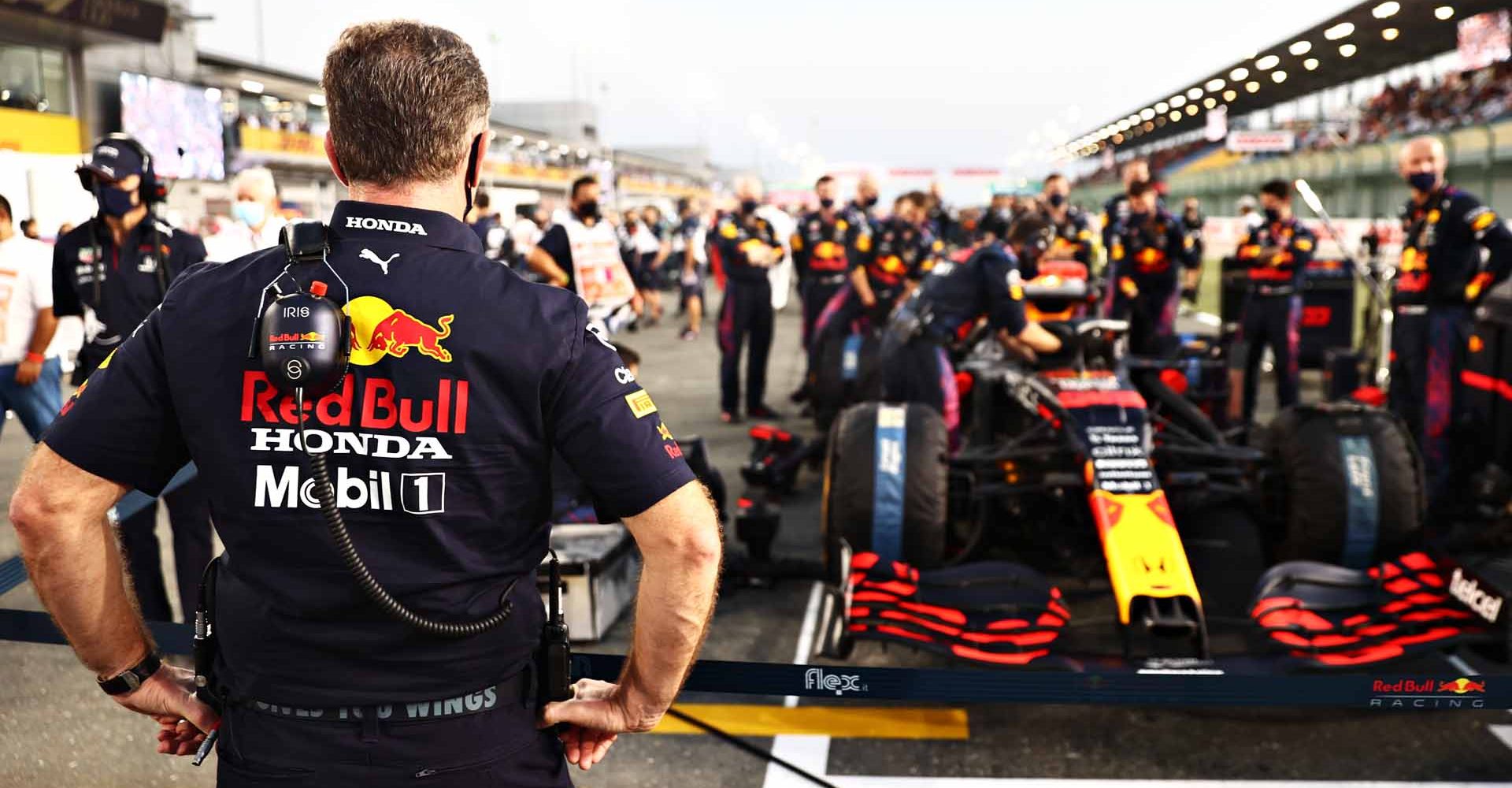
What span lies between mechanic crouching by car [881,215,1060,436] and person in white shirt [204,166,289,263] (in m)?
3.13

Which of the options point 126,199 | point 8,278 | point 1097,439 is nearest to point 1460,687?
point 1097,439

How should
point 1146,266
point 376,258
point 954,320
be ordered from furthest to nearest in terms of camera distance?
point 1146,266 < point 954,320 < point 376,258

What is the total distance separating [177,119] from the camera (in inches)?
992

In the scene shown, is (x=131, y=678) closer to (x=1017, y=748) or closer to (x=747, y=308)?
(x=1017, y=748)

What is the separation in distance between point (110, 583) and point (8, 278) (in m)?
4.25

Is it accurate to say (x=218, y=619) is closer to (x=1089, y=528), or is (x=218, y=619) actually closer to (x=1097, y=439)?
(x=1097, y=439)

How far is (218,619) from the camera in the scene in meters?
1.61

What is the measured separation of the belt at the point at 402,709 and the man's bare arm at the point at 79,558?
0.28 metres

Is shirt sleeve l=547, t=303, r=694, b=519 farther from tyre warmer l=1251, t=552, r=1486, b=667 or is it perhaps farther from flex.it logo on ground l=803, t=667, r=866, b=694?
tyre warmer l=1251, t=552, r=1486, b=667

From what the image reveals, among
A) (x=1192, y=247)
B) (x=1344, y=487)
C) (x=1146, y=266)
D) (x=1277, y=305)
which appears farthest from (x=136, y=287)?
(x=1192, y=247)

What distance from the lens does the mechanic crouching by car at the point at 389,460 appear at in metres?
1.46

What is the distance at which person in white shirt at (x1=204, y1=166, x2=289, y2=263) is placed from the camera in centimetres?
600

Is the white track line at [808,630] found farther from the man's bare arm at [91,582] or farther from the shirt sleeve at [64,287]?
the shirt sleeve at [64,287]

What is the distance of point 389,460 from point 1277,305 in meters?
8.43
